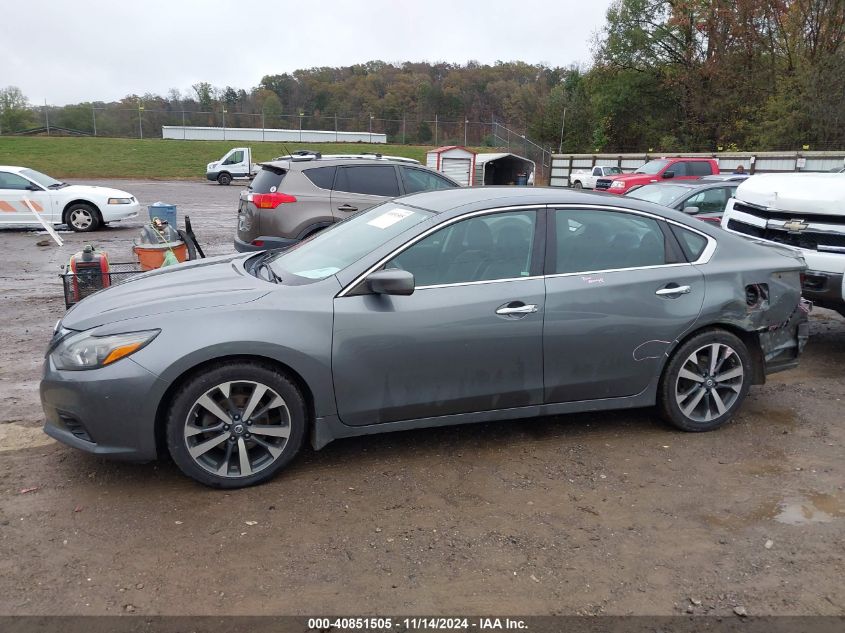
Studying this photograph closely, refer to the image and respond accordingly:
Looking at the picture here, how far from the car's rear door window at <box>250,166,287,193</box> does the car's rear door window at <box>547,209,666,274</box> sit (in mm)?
5298

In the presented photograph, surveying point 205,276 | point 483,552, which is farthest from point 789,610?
point 205,276

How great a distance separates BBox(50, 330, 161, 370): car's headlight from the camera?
3.47m

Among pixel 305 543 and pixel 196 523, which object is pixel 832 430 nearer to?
pixel 305 543

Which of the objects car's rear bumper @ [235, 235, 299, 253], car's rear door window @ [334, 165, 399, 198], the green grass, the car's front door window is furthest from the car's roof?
the green grass

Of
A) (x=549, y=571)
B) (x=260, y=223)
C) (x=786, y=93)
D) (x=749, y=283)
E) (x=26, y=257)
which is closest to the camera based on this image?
(x=549, y=571)

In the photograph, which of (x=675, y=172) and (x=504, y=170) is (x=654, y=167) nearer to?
(x=675, y=172)

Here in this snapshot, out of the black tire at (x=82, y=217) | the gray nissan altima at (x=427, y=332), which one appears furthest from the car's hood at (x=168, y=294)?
the black tire at (x=82, y=217)

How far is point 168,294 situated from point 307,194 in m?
5.07

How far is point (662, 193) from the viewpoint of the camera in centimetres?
1109

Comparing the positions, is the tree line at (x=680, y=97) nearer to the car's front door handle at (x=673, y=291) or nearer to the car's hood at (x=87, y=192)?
the car's hood at (x=87, y=192)

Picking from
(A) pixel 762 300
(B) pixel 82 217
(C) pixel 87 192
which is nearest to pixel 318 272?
(A) pixel 762 300

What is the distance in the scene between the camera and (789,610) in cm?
279

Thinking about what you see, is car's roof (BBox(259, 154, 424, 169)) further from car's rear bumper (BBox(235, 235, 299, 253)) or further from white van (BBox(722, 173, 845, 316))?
white van (BBox(722, 173, 845, 316))

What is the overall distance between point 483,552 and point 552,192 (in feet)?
7.99
